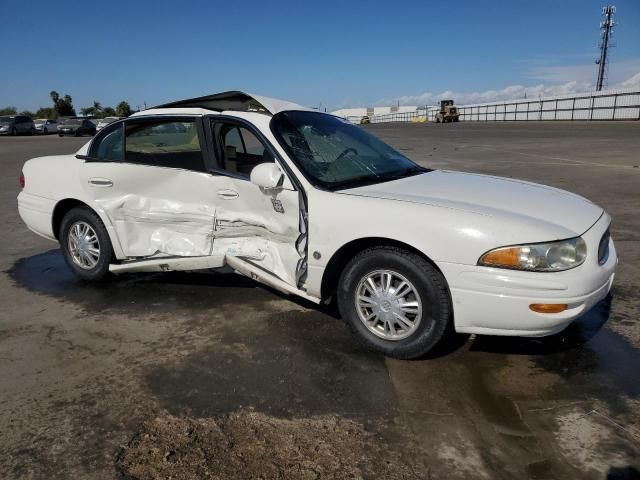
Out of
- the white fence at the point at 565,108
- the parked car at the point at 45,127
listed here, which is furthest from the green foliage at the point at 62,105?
the white fence at the point at 565,108

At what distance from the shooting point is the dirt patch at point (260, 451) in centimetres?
237

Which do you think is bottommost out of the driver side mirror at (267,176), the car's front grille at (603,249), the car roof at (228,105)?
the car's front grille at (603,249)

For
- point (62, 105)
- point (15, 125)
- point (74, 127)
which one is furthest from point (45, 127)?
point (62, 105)

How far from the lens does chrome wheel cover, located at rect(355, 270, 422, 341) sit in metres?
3.32

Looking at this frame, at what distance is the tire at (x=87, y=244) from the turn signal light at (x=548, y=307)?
11.7ft

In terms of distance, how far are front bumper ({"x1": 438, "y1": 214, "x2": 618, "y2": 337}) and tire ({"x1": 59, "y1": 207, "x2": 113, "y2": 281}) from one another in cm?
310

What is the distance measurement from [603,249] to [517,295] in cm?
86

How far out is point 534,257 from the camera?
2.97m

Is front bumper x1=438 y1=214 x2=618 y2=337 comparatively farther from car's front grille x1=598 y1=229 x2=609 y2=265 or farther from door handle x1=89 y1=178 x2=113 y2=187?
door handle x1=89 y1=178 x2=113 y2=187

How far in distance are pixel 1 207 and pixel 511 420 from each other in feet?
30.6

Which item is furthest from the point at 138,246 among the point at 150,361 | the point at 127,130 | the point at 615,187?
the point at 615,187

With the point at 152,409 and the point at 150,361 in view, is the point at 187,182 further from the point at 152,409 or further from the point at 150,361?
the point at 152,409

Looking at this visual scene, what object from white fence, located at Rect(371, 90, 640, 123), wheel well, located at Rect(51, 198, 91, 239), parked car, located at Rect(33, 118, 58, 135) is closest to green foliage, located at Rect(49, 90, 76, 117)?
→ parked car, located at Rect(33, 118, 58, 135)

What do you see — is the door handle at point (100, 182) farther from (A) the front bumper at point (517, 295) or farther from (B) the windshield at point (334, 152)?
(A) the front bumper at point (517, 295)
